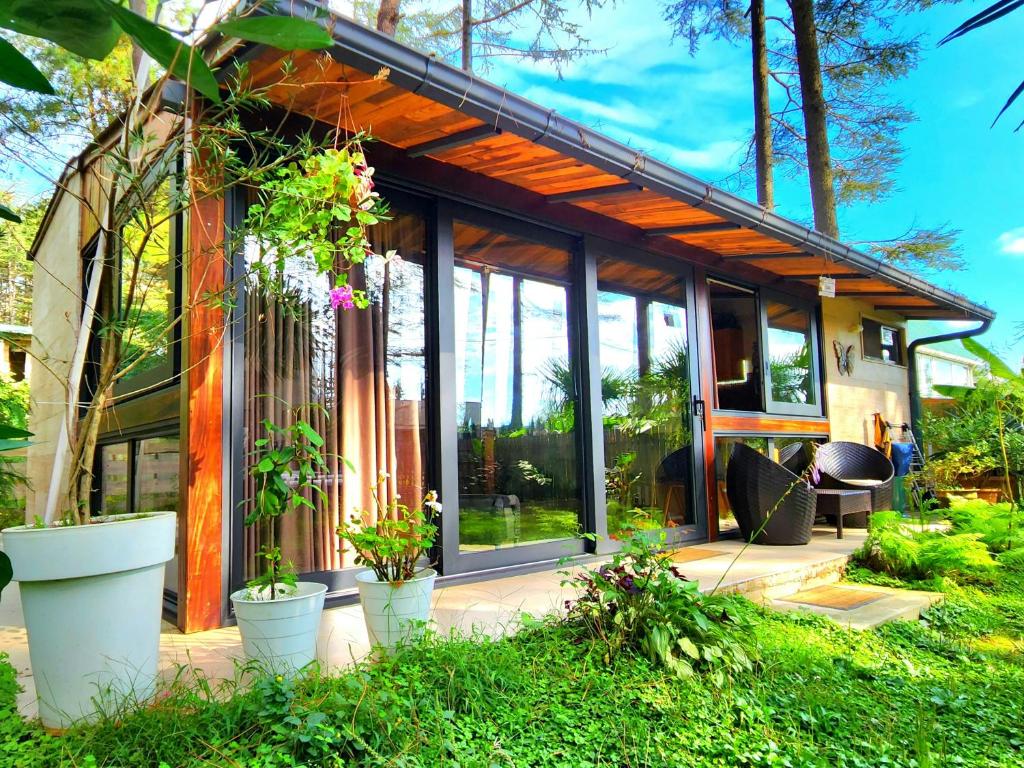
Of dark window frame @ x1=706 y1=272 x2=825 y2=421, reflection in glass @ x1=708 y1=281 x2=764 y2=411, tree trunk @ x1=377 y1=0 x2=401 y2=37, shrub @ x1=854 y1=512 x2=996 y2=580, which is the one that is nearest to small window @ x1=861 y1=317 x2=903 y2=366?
dark window frame @ x1=706 y1=272 x2=825 y2=421

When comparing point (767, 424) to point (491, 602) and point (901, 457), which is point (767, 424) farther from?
point (491, 602)

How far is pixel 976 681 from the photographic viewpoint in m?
2.79

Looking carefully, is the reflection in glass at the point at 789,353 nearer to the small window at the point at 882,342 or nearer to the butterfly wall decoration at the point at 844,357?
the butterfly wall decoration at the point at 844,357

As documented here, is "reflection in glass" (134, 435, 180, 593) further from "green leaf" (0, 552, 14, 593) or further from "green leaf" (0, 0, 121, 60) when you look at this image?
"green leaf" (0, 0, 121, 60)

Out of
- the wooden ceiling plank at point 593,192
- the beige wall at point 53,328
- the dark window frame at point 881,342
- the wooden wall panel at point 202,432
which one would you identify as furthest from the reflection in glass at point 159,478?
the dark window frame at point 881,342

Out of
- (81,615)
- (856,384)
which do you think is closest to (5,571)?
(81,615)

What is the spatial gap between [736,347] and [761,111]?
589 cm

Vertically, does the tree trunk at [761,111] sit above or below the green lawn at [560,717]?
above

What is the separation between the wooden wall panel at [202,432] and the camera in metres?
3.02

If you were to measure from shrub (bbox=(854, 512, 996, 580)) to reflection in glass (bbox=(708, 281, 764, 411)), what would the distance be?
5.61ft

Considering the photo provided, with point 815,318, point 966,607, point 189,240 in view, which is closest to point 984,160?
point 815,318

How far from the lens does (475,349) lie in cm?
429

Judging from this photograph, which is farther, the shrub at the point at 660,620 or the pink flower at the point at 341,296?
the pink flower at the point at 341,296

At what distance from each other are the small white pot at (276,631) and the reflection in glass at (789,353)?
5.30m
